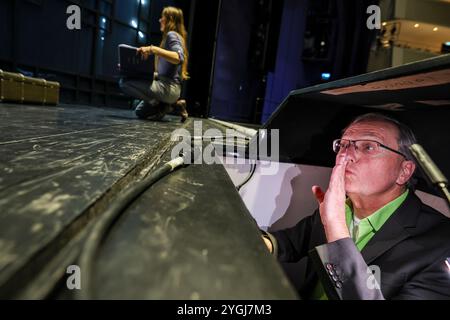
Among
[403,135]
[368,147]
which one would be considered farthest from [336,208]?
[403,135]

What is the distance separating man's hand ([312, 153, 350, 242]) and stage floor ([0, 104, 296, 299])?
1.57 feet

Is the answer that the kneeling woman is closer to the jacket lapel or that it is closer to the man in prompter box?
the man in prompter box

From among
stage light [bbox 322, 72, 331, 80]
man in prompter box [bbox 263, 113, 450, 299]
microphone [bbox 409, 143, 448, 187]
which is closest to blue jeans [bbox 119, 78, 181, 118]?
man in prompter box [bbox 263, 113, 450, 299]

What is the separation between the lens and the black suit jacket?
2.65ft

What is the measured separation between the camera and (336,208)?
3.36 feet

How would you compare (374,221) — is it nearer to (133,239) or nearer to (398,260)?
(398,260)

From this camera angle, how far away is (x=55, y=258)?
0.34 meters

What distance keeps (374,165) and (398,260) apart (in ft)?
1.20

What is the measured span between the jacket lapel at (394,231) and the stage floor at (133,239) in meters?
0.59

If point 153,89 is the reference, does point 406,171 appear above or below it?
below

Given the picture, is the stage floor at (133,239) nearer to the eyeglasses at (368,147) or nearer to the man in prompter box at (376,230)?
the man in prompter box at (376,230)

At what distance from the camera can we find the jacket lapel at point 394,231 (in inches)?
36.8

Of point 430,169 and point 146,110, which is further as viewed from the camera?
point 146,110

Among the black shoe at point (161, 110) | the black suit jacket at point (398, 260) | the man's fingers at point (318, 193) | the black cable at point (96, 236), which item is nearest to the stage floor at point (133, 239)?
the black cable at point (96, 236)
